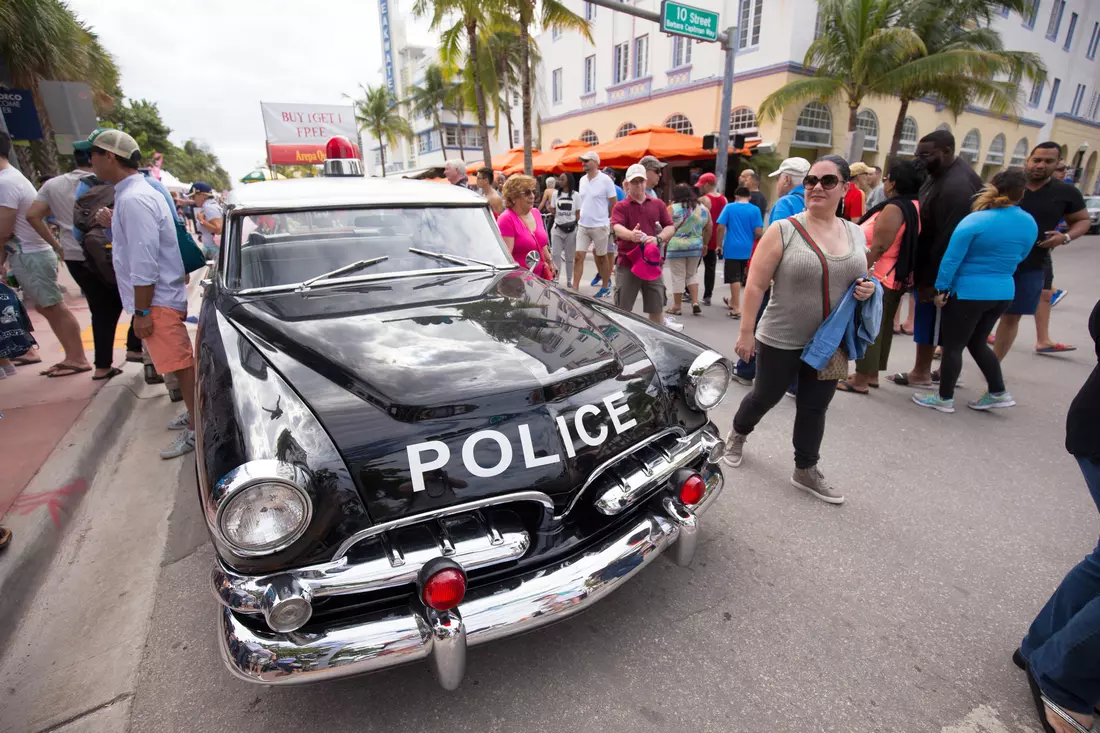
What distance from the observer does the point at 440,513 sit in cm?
164

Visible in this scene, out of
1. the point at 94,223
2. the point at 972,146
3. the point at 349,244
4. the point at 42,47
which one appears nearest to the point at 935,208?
the point at 349,244

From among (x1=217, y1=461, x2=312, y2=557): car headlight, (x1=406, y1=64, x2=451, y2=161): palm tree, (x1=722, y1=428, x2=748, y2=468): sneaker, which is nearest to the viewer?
(x1=217, y1=461, x2=312, y2=557): car headlight

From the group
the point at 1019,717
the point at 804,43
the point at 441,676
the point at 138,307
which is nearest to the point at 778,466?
the point at 1019,717

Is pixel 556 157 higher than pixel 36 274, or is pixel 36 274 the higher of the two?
pixel 556 157

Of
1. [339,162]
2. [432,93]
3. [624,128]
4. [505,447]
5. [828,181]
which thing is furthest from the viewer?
[432,93]

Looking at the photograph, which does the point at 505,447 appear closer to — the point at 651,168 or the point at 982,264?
the point at 982,264

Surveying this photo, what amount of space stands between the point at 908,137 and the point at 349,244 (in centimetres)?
2643

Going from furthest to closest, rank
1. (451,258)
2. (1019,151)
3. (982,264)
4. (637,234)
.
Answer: (1019,151), (637,234), (982,264), (451,258)

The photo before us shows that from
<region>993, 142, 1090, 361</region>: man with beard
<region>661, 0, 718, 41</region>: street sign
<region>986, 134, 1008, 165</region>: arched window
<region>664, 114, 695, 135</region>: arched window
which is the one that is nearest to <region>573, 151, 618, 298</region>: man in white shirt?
<region>661, 0, 718, 41</region>: street sign

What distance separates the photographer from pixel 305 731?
1770 millimetres

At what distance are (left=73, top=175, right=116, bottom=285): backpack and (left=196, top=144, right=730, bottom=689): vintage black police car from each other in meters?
2.53

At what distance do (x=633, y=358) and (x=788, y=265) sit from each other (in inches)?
46.3

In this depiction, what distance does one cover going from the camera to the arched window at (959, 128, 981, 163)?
1003 inches

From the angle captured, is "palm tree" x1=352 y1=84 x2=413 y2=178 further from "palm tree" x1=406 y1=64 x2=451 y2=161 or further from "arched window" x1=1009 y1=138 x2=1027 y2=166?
"arched window" x1=1009 y1=138 x2=1027 y2=166
